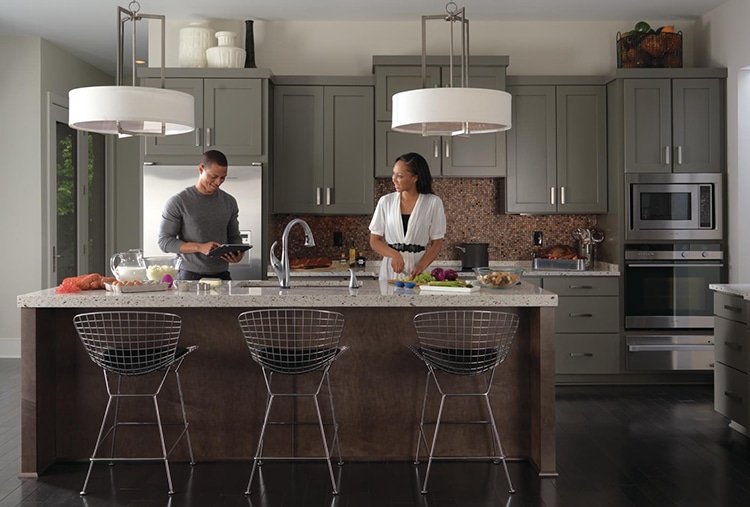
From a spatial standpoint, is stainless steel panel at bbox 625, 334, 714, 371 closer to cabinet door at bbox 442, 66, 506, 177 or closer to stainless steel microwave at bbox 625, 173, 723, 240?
stainless steel microwave at bbox 625, 173, 723, 240

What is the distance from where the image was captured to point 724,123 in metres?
6.26

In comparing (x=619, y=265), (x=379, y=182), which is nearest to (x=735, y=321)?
(x=619, y=265)

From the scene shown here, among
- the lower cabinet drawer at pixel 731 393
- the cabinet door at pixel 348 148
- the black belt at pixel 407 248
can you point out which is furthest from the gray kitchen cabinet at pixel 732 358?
the cabinet door at pixel 348 148

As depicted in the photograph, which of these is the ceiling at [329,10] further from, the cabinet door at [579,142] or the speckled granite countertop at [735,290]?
the speckled granite countertop at [735,290]

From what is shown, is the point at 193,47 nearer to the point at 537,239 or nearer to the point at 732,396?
the point at 537,239

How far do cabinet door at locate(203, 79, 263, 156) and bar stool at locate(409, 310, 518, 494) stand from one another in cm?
266

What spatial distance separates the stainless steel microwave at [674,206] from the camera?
6.23 m

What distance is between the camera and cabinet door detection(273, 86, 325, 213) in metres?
6.41

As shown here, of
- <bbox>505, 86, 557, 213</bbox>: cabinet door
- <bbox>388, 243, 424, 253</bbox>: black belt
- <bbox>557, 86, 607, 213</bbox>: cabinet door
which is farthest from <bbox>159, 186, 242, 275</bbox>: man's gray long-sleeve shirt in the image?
<bbox>557, 86, 607, 213</bbox>: cabinet door

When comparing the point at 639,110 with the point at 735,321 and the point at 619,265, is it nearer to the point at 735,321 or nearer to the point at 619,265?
the point at 619,265

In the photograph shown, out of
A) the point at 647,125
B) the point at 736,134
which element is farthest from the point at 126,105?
the point at 736,134

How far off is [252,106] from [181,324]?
2.57m

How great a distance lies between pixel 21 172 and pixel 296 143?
2733mm

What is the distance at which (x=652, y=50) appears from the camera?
6344mm
